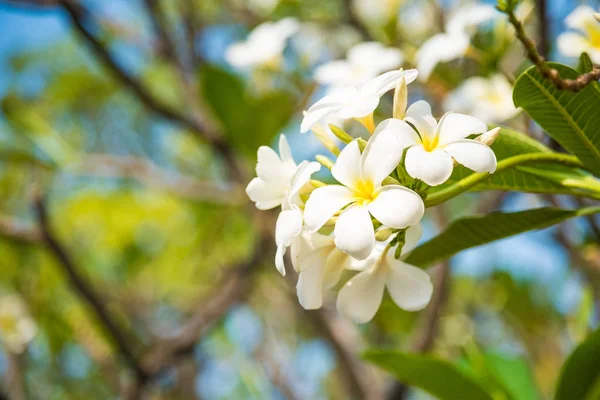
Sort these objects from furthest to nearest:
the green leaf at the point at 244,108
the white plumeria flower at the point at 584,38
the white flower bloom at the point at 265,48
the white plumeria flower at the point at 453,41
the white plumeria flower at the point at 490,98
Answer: the green leaf at the point at 244,108 → the white flower bloom at the point at 265,48 → the white plumeria flower at the point at 490,98 → the white plumeria flower at the point at 453,41 → the white plumeria flower at the point at 584,38

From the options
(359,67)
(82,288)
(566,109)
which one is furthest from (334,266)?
(82,288)

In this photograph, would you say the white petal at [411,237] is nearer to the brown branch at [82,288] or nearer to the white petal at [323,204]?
the white petal at [323,204]

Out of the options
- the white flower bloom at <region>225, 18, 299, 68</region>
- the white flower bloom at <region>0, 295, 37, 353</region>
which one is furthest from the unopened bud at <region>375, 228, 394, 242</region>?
the white flower bloom at <region>0, 295, 37, 353</region>

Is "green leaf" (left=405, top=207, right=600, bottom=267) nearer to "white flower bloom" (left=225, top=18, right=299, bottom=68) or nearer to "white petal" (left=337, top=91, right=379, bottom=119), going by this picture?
"white petal" (left=337, top=91, right=379, bottom=119)

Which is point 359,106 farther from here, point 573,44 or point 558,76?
point 573,44

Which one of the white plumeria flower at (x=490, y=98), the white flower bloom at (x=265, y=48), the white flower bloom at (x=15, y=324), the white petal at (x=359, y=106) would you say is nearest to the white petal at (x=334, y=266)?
the white petal at (x=359, y=106)

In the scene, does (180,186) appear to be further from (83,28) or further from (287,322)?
(287,322)
